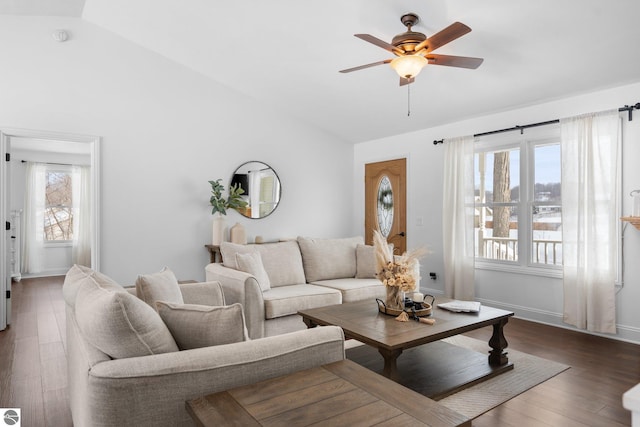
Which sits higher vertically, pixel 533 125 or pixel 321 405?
pixel 533 125

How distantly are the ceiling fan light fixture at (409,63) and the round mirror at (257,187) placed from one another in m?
2.97

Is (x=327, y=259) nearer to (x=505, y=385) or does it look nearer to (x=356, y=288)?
(x=356, y=288)

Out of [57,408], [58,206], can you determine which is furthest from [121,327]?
[58,206]

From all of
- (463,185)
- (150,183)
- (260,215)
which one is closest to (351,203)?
(260,215)

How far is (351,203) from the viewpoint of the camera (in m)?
6.46

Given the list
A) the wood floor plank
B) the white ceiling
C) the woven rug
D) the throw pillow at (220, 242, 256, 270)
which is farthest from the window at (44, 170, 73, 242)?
the woven rug

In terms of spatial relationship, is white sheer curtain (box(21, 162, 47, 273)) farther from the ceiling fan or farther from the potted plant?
the ceiling fan

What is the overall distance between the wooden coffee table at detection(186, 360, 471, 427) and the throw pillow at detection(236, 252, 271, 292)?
89.6 inches

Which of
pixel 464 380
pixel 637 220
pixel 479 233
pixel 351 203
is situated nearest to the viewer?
pixel 464 380

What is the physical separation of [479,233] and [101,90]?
185 inches

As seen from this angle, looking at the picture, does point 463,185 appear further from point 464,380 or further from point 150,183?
point 150,183

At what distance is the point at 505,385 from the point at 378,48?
296 centimetres

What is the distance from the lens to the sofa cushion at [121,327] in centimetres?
134

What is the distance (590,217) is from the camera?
12.2 feet
